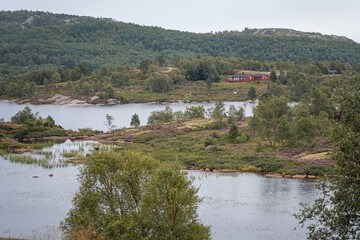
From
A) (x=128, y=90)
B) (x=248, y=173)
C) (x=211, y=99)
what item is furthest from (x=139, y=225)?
(x=128, y=90)

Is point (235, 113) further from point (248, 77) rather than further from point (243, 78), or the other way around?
point (248, 77)

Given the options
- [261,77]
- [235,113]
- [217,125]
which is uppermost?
[261,77]

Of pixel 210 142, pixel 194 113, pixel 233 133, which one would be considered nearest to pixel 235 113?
pixel 194 113

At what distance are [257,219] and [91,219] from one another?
1786cm

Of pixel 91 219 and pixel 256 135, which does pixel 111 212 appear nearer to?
pixel 91 219

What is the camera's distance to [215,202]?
4462 centimetres

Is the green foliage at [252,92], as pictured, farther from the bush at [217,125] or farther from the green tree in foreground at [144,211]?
the green tree in foreground at [144,211]

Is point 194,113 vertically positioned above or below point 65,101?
below

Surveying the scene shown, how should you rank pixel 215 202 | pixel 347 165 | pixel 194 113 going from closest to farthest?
1. pixel 347 165
2. pixel 215 202
3. pixel 194 113

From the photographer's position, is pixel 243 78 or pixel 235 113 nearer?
pixel 235 113

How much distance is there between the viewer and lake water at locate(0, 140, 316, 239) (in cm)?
3662

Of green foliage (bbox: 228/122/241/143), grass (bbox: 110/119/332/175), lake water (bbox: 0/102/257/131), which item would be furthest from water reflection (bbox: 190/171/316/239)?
lake water (bbox: 0/102/257/131)

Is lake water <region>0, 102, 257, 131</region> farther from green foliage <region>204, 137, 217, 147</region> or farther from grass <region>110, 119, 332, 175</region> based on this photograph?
green foliage <region>204, 137, 217, 147</region>

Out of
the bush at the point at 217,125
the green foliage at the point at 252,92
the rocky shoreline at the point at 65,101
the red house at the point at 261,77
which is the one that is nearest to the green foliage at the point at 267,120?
the bush at the point at 217,125
